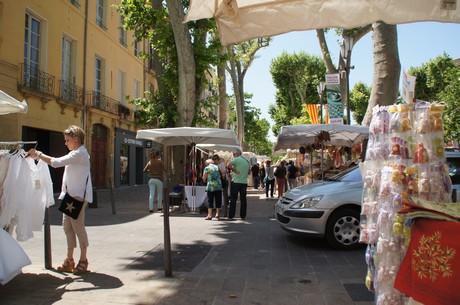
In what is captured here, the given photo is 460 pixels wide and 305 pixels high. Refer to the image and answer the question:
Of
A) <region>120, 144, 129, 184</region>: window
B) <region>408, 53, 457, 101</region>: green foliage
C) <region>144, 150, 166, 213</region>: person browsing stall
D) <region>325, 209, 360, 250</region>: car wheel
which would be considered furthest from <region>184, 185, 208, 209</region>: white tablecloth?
<region>408, 53, 457, 101</region>: green foliage

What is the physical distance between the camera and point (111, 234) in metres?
8.22

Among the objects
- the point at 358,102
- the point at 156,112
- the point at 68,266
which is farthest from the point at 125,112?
the point at 358,102

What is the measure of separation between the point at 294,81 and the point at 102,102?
27.5 meters

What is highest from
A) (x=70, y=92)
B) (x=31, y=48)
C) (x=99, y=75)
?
(x=99, y=75)

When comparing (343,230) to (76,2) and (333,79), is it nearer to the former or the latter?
(333,79)

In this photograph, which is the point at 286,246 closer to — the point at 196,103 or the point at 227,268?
the point at 227,268

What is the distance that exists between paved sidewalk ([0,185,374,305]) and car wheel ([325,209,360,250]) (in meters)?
0.16

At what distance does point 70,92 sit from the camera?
1931 cm

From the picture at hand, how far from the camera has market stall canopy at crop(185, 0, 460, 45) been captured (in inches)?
136

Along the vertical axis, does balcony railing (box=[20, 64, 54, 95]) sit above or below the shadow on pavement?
above

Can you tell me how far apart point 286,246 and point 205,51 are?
26.2ft

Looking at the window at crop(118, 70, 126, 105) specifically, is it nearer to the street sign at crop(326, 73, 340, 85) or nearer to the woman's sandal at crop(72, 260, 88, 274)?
the street sign at crop(326, 73, 340, 85)

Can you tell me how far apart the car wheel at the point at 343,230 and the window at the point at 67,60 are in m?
16.1

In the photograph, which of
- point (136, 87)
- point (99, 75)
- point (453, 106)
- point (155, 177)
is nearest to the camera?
point (155, 177)
